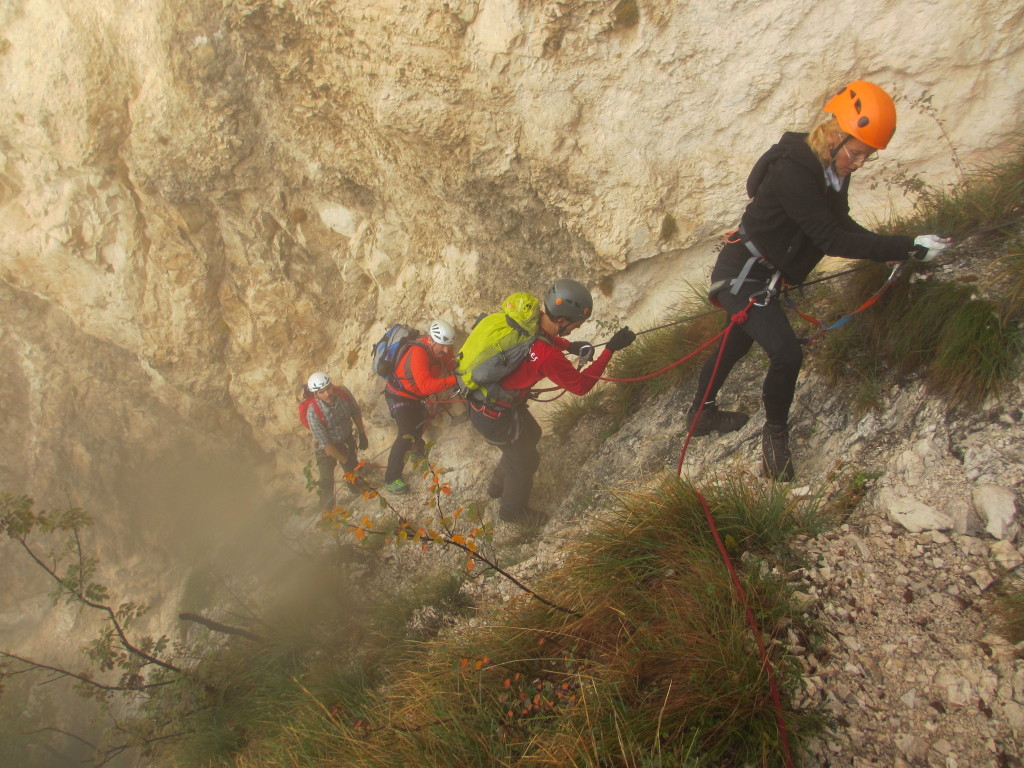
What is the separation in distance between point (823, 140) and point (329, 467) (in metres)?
6.26

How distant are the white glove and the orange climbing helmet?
Answer: 1.81ft

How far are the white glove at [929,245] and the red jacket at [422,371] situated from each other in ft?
12.0

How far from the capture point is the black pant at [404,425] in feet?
20.1

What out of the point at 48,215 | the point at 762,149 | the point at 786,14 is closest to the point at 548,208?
the point at 762,149

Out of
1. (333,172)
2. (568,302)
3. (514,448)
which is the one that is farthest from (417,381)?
(333,172)

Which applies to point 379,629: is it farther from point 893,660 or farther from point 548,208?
point 548,208

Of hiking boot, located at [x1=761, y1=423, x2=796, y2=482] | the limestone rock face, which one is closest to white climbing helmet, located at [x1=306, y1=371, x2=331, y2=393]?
the limestone rock face

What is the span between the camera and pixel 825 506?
10.5 ft

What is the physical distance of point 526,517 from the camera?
563 centimetres

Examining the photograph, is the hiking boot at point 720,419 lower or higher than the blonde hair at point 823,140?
lower

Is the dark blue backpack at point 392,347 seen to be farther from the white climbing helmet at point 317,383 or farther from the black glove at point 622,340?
the black glove at point 622,340

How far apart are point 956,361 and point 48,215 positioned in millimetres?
9574

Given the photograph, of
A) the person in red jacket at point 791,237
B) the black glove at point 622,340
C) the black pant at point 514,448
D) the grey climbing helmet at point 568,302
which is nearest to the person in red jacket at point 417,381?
the black pant at point 514,448

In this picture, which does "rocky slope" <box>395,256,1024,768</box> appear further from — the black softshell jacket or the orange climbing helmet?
the orange climbing helmet
